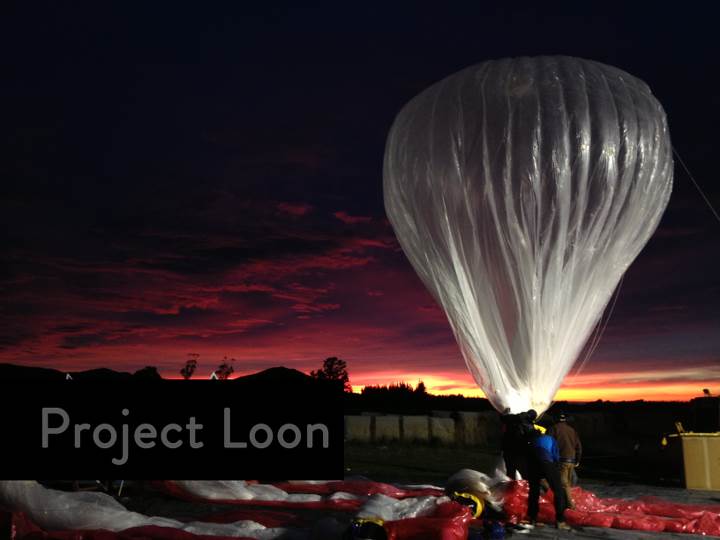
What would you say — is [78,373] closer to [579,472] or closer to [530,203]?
[530,203]

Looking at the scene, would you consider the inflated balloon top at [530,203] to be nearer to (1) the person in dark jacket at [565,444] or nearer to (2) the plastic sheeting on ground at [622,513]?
(1) the person in dark jacket at [565,444]

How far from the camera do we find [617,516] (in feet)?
35.4

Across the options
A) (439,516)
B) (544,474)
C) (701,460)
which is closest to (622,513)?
(544,474)

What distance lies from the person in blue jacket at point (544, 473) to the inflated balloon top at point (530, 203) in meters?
1.53

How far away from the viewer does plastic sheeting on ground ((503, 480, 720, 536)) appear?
10602 mm

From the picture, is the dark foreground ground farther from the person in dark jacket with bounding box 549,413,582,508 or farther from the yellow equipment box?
the person in dark jacket with bounding box 549,413,582,508

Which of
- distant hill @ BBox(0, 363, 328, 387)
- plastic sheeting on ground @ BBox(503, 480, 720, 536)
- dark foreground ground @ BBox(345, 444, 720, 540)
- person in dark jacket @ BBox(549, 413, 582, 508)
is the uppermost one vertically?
distant hill @ BBox(0, 363, 328, 387)

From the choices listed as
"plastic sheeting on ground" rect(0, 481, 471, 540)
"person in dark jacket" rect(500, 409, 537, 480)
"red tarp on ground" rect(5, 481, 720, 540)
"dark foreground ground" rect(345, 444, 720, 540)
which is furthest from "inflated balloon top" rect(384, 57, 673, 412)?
"plastic sheeting on ground" rect(0, 481, 471, 540)

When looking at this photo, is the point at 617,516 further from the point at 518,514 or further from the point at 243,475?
the point at 243,475

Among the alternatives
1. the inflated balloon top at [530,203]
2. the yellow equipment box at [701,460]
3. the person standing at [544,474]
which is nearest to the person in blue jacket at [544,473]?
the person standing at [544,474]

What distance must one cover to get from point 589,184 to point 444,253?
2.68 m

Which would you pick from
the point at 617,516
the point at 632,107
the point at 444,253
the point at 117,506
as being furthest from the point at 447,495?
the point at 632,107

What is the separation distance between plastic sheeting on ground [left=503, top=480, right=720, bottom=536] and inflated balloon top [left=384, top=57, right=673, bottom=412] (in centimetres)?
149

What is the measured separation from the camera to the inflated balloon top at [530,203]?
464 inches
